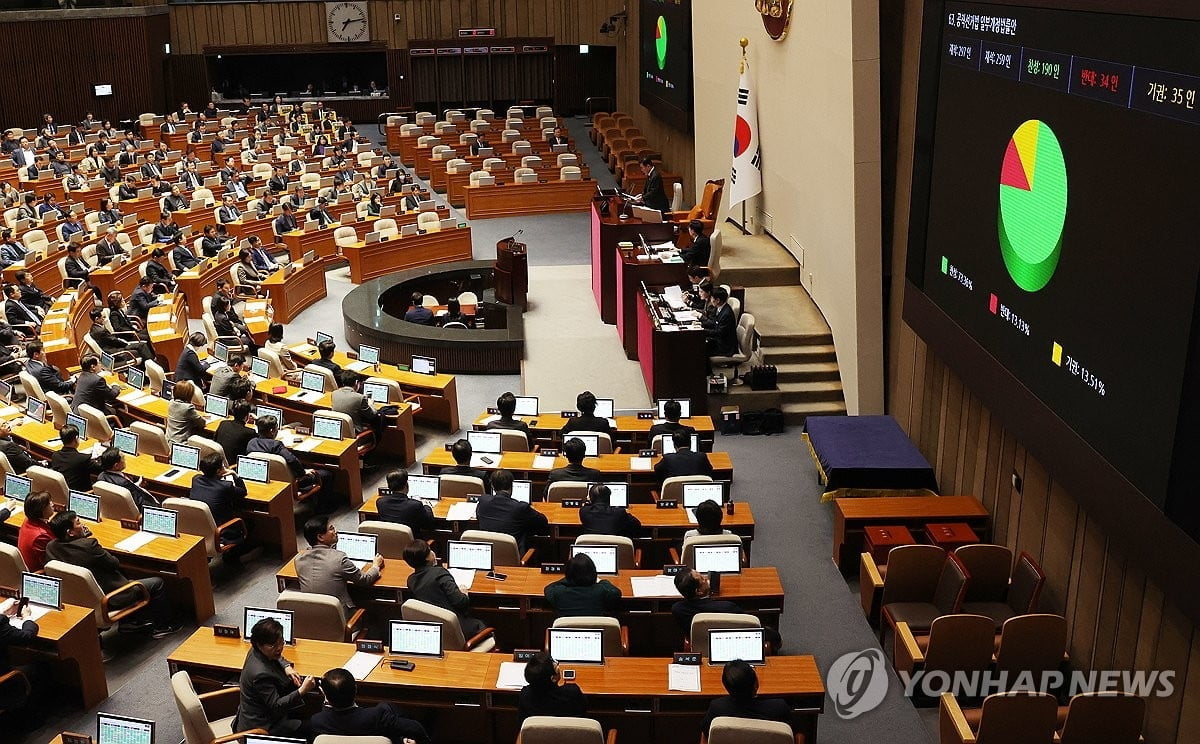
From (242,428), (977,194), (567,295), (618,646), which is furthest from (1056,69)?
(567,295)

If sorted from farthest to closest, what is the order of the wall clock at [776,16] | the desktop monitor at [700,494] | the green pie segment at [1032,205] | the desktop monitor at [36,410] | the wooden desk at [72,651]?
the wall clock at [776,16], the desktop monitor at [36,410], the desktop monitor at [700,494], the wooden desk at [72,651], the green pie segment at [1032,205]

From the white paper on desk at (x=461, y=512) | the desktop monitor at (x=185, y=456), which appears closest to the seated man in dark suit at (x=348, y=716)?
the white paper on desk at (x=461, y=512)

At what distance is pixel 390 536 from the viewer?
25.9ft

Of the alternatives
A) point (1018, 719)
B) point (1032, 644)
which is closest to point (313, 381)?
point (1032, 644)

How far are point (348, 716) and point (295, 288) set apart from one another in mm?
11539

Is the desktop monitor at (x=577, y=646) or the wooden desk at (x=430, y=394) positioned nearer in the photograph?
the desktop monitor at (x=577, y=646)

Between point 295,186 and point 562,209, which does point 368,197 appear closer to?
point 295,186

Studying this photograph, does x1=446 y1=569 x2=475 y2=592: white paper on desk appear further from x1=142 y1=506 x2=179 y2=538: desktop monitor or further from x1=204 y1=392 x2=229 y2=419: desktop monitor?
x1=204 y1=392 x2=229 y2=419: desktop monitor

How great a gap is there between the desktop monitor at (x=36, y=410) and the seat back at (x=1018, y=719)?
920cm

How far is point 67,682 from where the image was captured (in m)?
7.10

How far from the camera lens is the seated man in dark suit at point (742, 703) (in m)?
5.56

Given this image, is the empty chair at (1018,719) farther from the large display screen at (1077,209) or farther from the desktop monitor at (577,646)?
the desktop monitor at (577,646)

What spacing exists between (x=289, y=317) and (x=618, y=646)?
1091 centimetres

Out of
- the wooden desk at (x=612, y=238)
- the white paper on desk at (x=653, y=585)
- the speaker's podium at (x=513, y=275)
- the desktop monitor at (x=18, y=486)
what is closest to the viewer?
the white paper on desk at (x=653, y=585)
